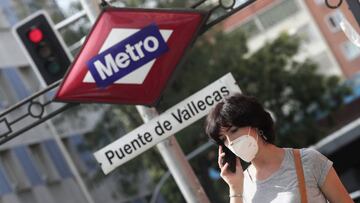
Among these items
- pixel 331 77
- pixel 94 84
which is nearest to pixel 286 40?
pixel 331 77

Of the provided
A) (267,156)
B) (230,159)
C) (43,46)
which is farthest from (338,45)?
(267,156)

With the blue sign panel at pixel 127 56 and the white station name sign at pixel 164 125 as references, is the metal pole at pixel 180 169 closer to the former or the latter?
the blue sign panel at pixel 127 56

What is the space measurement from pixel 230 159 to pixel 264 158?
0.83ft

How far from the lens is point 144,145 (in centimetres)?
1104

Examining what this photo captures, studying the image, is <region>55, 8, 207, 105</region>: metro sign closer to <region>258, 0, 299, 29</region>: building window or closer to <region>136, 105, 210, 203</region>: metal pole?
<region>136, 105, 210, 203</region>: metal pole

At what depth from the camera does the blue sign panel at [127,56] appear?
1150cm

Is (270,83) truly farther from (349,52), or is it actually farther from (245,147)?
(245,147)

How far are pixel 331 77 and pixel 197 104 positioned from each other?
171 feet

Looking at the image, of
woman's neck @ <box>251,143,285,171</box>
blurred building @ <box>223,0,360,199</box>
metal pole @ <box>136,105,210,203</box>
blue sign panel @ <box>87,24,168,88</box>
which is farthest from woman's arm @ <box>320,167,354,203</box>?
blurred building @ <box>223,0,360,199</box>

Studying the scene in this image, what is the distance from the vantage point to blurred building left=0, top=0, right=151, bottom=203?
4281 cm

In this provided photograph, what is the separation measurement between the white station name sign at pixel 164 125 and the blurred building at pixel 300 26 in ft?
242

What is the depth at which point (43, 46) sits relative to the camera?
13.4m

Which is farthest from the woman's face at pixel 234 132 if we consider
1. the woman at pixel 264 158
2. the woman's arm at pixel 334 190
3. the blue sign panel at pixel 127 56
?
the blue sign panel at pixel 127 56

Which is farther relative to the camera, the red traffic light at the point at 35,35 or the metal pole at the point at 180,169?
Result: the red traffic light at the point at 35,35
